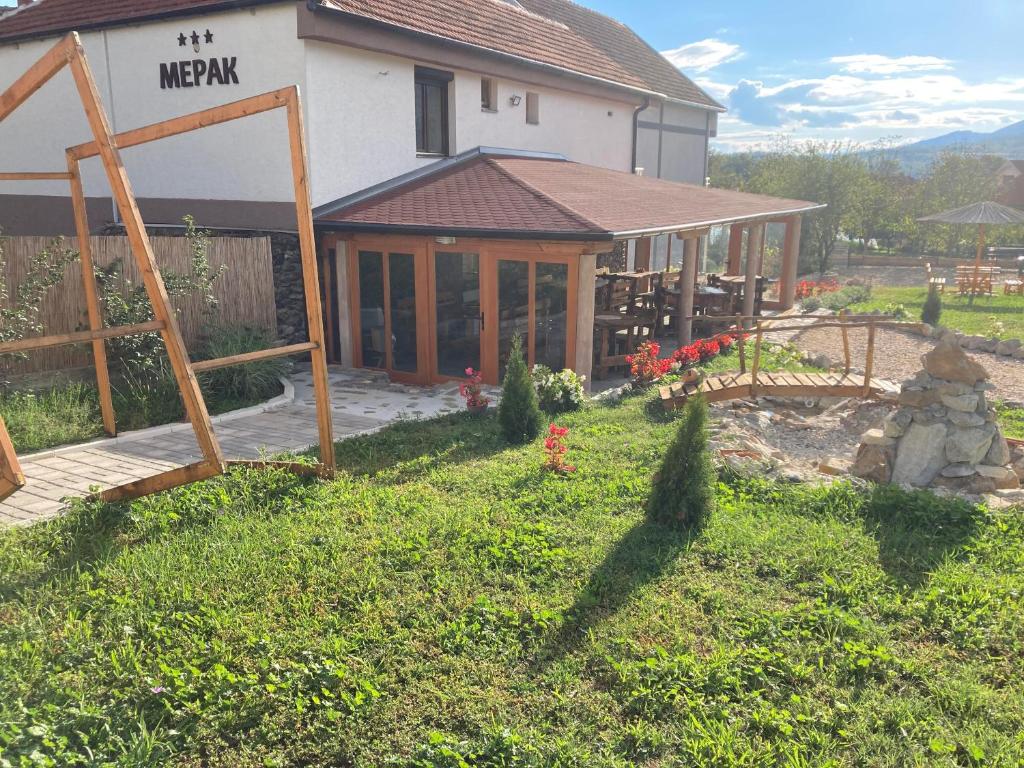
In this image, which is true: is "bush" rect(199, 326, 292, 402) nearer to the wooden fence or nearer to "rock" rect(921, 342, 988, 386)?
the wooden fence

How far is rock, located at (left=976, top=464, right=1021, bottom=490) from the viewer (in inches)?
305

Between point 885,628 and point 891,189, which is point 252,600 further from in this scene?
point 891,189

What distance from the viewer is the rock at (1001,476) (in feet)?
25.4

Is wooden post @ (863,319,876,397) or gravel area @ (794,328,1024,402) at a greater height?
wooden post @ (863,319,876,397)

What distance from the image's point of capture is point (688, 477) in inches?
256

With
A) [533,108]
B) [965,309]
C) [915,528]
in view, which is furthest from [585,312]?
[965,309]

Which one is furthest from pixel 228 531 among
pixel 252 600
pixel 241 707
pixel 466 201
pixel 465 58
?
pixel 465 58

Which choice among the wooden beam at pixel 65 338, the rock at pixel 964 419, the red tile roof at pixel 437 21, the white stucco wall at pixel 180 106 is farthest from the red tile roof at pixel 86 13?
the rock at pixel 964 419

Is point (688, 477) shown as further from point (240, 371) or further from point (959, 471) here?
point (240, 371)

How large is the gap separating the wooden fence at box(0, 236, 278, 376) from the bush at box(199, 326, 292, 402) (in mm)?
370

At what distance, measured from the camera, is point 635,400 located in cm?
1123

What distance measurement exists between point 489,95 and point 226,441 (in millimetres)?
10347

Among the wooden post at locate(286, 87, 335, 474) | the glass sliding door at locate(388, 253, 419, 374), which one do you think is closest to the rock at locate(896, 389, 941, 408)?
the wooden post at locate(286, 87, 335, 474)

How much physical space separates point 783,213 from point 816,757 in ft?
55.3
